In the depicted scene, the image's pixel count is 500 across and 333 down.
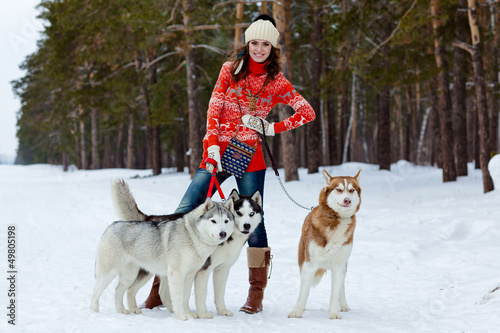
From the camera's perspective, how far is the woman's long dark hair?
4.49m

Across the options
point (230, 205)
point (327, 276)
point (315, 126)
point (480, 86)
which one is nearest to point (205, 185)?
point (230, 205)

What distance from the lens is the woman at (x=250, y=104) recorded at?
4.46 metres

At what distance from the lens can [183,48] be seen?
18062mm

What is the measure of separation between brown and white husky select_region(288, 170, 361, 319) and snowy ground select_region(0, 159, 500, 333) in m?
0.29

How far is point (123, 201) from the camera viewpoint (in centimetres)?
447

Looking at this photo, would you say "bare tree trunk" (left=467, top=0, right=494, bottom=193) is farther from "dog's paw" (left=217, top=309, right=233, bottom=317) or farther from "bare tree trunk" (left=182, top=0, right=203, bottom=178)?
"dog's paw" (left=217, top=309, right=233, bottom=317)

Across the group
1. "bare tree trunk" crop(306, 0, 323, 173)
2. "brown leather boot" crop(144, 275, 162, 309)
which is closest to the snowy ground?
"brown leather boot" crop(144, 275, 162, 309)

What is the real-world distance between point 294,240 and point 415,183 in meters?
11.7

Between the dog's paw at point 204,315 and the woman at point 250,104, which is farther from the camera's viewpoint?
the woman at point 250,104

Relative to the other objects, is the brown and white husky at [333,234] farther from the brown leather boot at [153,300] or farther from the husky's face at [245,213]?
the brown leather boot at [153,300]

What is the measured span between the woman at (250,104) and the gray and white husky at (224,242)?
12.3 inches

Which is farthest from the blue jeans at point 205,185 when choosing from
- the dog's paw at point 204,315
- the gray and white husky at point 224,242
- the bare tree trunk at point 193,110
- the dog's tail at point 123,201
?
the bare tree trunk at point 193,110

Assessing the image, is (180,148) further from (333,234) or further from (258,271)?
(333,234)

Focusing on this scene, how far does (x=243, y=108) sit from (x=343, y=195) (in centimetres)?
124
